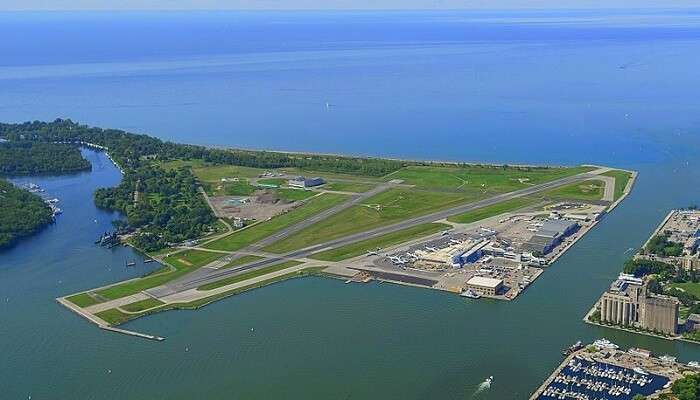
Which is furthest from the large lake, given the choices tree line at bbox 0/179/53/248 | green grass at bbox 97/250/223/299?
green grass at bbox 97/250/223/299

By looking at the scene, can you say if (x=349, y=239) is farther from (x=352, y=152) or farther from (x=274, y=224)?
(x=352, y=152)

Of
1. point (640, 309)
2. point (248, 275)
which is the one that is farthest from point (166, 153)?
point (640, 309)

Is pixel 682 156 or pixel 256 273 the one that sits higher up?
pixel 682 156

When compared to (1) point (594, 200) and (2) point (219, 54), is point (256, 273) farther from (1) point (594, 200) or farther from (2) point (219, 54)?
(2) point (219, 54)

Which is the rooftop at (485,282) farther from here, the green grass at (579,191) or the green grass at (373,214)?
the green grass at (579,191)

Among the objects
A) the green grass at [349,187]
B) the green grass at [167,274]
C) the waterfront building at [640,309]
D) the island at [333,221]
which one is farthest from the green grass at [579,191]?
the green grass at [167,274]

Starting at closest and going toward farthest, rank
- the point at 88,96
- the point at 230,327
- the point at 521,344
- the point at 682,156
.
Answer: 1. the point at 521,344
2. the point at 230,327
3. the point at 682,156
4. the point at 88,96

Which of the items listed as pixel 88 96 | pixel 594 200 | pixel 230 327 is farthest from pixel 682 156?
pixel 88 96
